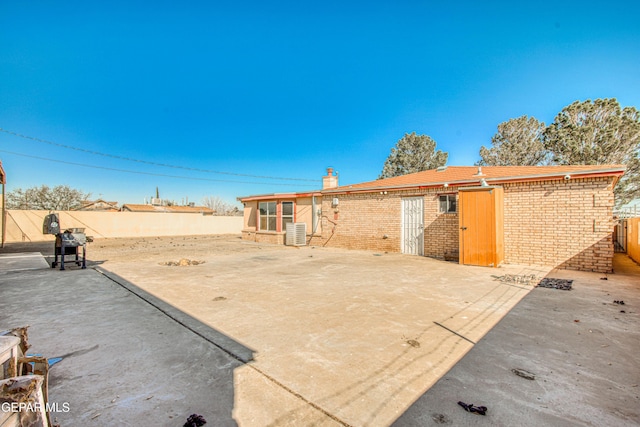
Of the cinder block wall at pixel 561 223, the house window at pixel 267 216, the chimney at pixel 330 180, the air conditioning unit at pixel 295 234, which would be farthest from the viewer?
the house window at pixel 267 216

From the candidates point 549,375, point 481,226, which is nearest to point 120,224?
point 481,226

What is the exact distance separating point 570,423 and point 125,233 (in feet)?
85.8

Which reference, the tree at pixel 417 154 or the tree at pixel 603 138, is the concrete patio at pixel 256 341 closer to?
the tree at pixel 603 138

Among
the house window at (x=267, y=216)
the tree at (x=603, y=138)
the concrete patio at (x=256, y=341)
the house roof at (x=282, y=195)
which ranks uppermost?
the tree at (x=603, y=138)

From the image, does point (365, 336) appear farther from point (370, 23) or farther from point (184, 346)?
point (370, 23)

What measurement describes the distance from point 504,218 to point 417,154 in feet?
60.9

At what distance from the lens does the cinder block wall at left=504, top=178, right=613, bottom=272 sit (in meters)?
7.14

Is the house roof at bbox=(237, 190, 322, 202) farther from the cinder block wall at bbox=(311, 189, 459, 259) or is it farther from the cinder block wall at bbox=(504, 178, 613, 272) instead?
the cinder block wall at bbox=(504, 178, 613, 272)

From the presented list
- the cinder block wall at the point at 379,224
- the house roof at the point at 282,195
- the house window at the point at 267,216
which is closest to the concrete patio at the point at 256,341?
the cinder block wall at the point at 379,224

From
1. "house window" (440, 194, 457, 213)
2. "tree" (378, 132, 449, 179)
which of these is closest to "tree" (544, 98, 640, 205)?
"tree" (378, 132, 449, 179)

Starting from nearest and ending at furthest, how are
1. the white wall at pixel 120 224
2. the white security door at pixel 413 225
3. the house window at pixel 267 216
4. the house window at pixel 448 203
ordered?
the house window at pixel 448 203
the white security door at pixel 413 225
the house window at pixel 267 216
the white wall at pixel 120 224

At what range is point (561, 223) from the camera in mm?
7707

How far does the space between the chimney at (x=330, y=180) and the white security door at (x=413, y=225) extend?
16.5ft

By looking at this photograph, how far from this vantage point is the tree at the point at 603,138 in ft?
52.6
